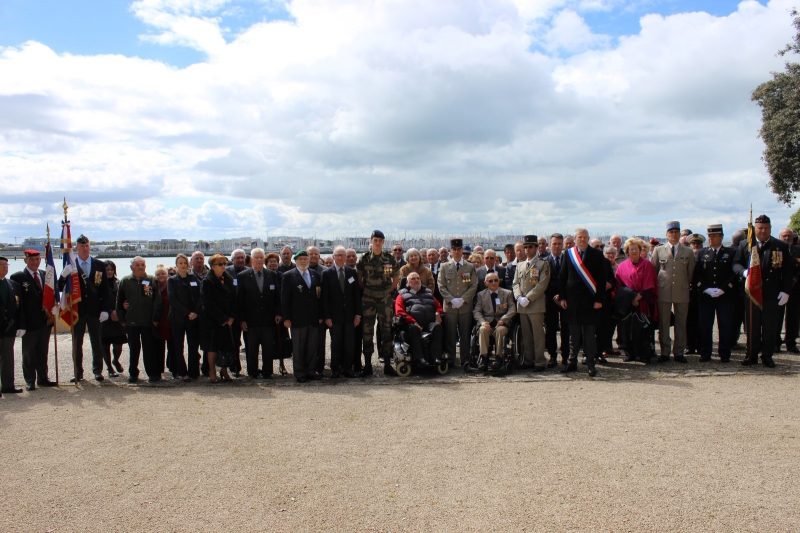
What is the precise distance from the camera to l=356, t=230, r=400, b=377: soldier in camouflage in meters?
8.46

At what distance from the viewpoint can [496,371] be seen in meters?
7.84

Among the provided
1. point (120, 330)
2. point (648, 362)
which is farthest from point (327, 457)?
point (648, 362)

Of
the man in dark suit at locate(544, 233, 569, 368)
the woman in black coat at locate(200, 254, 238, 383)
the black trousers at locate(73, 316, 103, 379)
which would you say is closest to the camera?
the woman in black coat at locate(200, 254, 238, 383)

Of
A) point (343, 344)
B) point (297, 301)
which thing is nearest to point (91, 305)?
point (297, 301)

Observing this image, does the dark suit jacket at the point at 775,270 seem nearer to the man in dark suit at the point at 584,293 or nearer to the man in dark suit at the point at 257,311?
the man in dark suit at the point at 584,293

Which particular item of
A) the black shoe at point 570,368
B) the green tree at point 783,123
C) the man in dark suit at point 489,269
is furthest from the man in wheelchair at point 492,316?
the green tree at point 783,123

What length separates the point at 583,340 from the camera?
8109 mm

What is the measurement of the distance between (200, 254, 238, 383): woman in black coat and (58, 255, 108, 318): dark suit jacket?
1.86 m

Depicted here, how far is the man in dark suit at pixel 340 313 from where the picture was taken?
8.23 metres

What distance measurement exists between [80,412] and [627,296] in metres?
8.01

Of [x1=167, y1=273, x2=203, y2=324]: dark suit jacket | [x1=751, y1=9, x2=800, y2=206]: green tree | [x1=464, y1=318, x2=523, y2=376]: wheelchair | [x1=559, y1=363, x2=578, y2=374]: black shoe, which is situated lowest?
[x1=559, y1=363, x2=578, y2=374]: black shoe

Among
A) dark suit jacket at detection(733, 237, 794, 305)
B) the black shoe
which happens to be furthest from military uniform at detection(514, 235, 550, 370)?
dark suit jacket at detection(733, 237, 794, 305)

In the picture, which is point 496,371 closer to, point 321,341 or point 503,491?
point 321,341

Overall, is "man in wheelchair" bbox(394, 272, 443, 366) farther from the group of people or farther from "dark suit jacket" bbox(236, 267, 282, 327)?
"dark suit jacket" bbox(236, 267, 282, 327)
